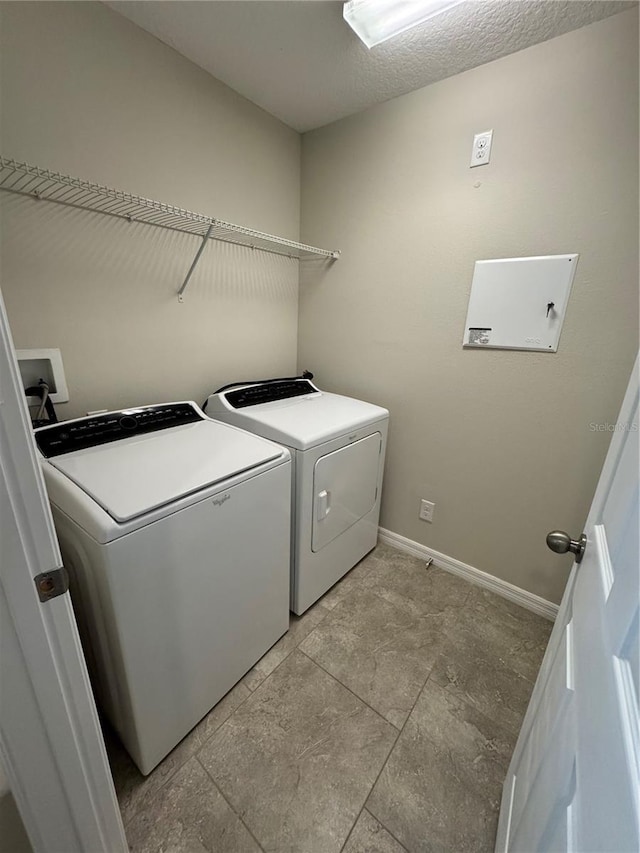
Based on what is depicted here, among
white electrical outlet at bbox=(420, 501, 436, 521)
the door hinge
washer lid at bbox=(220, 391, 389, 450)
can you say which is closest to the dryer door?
washer lid at bbox=(220, 391, 389, 450)

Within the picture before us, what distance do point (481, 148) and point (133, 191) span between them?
157 cm

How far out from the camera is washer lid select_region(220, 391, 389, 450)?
4.96ft

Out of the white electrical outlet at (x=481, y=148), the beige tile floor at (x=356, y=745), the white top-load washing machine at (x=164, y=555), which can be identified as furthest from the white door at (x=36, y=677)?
the white electrical outlet at (x=481, y=148)

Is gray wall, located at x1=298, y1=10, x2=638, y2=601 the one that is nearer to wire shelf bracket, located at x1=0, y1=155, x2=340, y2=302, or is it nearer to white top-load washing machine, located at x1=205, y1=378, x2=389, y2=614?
white top-load washing machine, located at x1=205, y1=378, x2=389, y2=614

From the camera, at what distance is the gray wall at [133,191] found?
122 cm

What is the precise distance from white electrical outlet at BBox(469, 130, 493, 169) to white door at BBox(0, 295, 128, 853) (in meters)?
1.95

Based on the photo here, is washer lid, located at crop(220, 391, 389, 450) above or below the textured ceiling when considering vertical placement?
below

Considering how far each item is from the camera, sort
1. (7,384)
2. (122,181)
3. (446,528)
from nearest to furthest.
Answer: (7,384) → (122,181) → (446,528)

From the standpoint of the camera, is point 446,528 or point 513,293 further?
point 446,528

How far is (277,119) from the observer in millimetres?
1987

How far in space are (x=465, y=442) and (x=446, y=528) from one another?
0.56 meters

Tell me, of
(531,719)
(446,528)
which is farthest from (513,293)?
(531,719)

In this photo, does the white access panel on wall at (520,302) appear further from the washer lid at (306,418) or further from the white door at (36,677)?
the white door at (36,677)

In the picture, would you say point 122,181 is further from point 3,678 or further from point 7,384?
point 3,678
